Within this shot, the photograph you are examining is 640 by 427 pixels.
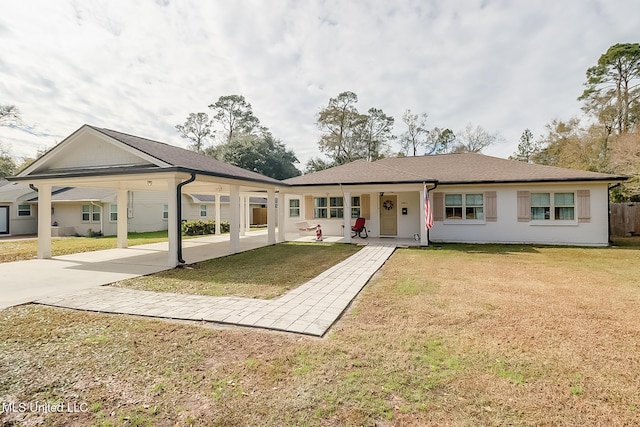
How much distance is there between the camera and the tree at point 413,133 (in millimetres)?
34062

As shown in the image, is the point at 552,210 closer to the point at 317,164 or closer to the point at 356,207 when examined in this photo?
the point at 356,207

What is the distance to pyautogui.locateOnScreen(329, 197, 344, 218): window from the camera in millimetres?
15992

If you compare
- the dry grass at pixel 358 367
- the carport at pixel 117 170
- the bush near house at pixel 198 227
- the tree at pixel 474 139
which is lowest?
the dry grass at pixel 358 367

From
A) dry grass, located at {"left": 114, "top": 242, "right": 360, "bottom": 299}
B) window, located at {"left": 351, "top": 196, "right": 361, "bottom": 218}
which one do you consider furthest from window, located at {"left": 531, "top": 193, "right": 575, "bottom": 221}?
dry grass, located at {"left": 114, "top": 242, "right": 360, "bottom": 299}

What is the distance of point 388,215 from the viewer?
15.1 meters

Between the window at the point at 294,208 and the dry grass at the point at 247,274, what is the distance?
23.1 ft

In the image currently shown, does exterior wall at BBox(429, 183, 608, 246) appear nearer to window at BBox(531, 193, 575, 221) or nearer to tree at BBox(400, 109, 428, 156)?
window at BBox(531, 193, 575, 221)

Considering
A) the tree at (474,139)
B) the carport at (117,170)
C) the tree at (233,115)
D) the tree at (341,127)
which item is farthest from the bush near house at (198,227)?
the tree at (474,139)

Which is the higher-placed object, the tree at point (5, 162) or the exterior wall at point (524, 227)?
the tree at point (5, 162)

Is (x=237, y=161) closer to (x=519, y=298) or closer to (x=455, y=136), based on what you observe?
(x=455, y=136)

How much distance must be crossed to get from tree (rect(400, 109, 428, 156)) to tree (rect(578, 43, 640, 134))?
13920 millimetres

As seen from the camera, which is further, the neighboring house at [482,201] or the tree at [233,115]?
the tree at [233,115]

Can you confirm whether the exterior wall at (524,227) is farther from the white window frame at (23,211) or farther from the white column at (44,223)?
the white window frame at (23,211)

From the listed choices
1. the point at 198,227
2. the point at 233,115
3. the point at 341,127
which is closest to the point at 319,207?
the point at 198,227
